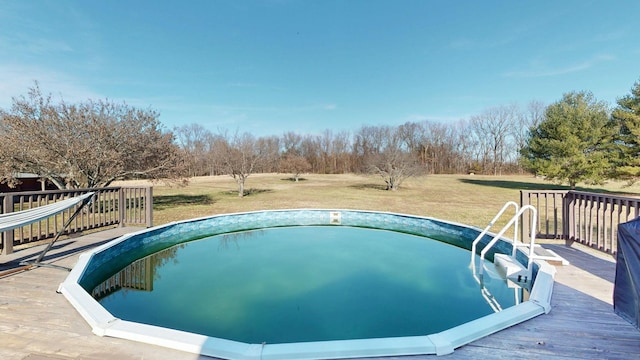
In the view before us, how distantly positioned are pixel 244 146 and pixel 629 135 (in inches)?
828

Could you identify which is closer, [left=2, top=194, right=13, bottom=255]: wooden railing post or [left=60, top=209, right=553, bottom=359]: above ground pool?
[left=60, top=209, right=553, bottom=359]: above ground pool

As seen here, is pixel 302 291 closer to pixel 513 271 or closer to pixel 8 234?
pixel 513 271

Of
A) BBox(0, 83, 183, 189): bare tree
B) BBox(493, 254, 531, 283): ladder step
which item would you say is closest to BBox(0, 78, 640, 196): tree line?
BBox(0, 83, 183, 189): bare tree

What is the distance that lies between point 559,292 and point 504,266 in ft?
4.04

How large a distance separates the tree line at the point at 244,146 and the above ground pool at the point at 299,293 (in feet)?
16.6

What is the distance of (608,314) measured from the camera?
244cm

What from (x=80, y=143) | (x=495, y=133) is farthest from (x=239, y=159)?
(x=495, y=133)

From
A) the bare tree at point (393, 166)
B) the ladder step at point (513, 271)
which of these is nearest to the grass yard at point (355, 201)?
the bare tree at point (393, 166)

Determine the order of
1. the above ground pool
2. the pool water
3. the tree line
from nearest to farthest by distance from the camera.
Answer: the above ground pool < the pool water < the tree line

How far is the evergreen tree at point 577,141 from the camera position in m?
16.9

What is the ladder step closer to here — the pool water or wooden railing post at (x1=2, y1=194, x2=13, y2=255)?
the pool water

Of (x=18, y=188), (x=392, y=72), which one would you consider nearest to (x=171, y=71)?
(x=18, y=188)

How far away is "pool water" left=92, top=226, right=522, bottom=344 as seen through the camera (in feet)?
9.91

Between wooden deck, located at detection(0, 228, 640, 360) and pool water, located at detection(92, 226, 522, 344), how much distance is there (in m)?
0.68
